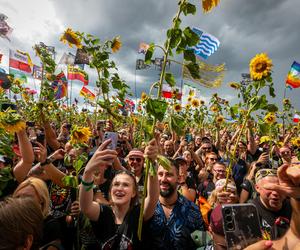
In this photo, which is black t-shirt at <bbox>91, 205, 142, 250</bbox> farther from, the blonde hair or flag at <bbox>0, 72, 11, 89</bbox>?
flag at <bbox>0, 72, 11, 89</bbox>

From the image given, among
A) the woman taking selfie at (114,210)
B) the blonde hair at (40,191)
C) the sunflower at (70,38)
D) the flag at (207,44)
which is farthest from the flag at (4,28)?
the woman taking selfie at (114,210)

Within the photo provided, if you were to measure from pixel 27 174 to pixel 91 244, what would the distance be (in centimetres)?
120

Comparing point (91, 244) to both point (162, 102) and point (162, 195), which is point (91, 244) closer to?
point (162, 195)

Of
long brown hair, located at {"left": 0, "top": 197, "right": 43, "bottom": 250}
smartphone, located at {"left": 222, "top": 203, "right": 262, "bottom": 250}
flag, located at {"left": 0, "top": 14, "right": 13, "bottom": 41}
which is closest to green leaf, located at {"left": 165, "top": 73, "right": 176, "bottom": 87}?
smartphone, located at {"left": 222, "top": 203, "right": 262, "bottom": 250}

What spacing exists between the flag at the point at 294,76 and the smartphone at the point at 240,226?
13049 mm

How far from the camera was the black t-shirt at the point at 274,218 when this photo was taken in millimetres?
2674

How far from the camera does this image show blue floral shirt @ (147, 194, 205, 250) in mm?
2267

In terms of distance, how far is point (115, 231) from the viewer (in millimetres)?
2295

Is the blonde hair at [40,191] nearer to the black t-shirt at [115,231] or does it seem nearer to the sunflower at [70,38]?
the black t-shirt at [115,231]

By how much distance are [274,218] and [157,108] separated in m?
2.33

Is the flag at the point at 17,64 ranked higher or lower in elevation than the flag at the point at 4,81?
higher

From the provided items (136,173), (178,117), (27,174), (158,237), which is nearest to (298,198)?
(178,117)

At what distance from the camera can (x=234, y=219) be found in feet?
4.55

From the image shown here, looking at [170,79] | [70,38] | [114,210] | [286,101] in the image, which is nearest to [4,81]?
[70,38]
